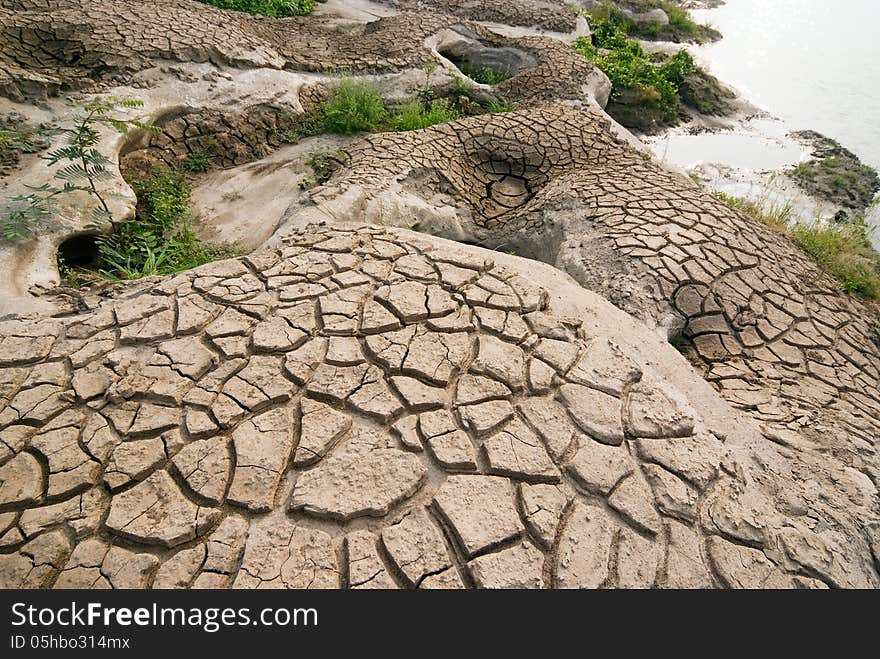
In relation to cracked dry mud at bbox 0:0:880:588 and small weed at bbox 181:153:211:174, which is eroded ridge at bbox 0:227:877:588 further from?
small weed at bbox 181:153:211:174

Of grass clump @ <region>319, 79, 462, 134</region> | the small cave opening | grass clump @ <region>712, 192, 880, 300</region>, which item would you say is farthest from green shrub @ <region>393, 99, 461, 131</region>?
grass clump @ <region>712, 192, 880, 300</region>

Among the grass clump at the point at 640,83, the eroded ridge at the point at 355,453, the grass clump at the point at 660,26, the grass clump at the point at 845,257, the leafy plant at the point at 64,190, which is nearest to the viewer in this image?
the eroded ridge at the point at 355,453

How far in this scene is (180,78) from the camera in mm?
4781

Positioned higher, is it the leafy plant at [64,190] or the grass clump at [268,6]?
the grass clump at [268,6]

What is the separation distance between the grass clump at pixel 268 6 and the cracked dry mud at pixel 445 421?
584cm

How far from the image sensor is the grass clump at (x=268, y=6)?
7.38 meters

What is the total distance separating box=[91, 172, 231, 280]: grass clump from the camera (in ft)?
11.1

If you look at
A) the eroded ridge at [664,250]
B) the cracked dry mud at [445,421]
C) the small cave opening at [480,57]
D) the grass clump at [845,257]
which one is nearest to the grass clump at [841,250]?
the grass clump at [845,257]

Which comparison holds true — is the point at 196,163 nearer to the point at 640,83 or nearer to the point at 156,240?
the point at 156,240

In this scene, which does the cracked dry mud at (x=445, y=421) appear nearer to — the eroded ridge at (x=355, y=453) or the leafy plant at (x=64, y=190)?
the eroded ridge at (x=355, y=453)

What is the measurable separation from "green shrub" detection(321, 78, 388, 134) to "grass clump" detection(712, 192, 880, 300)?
3.40m

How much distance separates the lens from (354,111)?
4992 mm

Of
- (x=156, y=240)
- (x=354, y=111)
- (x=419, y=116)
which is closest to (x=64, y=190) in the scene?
(x=156, y=240)

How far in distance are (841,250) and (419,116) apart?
380cm
